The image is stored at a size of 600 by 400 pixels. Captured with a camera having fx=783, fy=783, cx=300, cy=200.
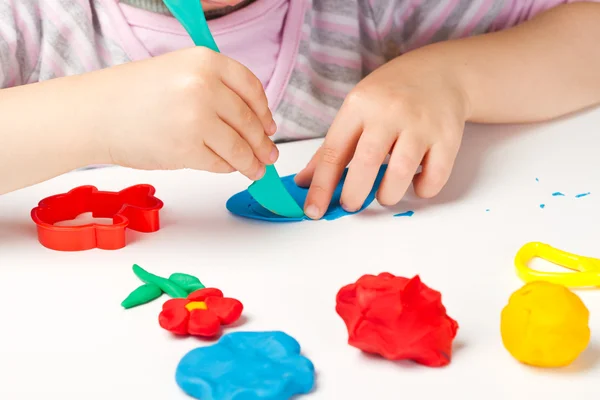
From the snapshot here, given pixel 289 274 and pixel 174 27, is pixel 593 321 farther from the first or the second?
pixel 174 27

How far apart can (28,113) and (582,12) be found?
0.62 m

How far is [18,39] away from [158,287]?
399 millimetres

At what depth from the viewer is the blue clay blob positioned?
0.63 metres

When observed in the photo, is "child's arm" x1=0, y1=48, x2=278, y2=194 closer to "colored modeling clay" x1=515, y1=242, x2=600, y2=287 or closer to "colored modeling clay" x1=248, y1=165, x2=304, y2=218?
"colored modeling clay" x1=248, y1=165, x2=304, y2=218

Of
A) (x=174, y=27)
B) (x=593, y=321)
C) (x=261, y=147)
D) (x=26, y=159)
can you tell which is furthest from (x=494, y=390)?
(x=174, y=27)

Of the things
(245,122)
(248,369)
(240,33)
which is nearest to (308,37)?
(240,33)

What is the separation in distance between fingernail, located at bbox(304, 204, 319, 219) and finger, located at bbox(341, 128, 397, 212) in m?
0.03

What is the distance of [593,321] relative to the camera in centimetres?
46

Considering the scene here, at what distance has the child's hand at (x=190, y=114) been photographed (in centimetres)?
56

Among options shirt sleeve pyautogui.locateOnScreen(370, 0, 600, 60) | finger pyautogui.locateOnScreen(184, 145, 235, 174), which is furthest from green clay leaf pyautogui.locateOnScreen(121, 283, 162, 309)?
shirt sleeve pyautogui.locateOnScreen(370, 0, 600, 60)

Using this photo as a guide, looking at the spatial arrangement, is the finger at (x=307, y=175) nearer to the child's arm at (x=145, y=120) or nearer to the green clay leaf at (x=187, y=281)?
the child's arm at (x=145, y=120)

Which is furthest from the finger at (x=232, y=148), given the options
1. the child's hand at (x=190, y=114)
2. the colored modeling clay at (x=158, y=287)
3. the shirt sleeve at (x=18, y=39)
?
the shirt sleeve at (x=18, y=39)

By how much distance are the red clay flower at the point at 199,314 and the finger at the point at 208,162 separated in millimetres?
129

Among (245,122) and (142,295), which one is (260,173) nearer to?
(245,122)
